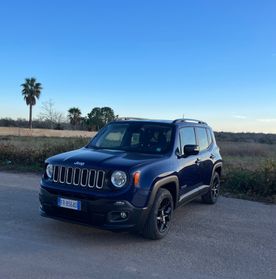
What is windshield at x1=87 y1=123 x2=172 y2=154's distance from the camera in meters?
6.51

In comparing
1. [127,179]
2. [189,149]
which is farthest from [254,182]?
[127,179]

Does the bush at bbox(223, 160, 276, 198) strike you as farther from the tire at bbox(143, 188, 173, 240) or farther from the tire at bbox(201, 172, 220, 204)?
the tire at bbox(143, 188, 173, 240)

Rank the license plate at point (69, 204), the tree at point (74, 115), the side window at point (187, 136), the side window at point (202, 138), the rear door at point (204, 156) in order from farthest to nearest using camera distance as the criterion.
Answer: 1. the tree at point (74, 115)
2. the side window at point (202, 138)
3. the rear door at point (204, 156)
4. the side window at point (187, 136)
5. the license plate at point (69, 204)

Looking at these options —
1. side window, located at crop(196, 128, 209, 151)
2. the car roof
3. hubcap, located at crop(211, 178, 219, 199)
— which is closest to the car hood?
the car roof

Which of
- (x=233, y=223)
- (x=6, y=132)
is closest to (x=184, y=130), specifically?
(x=233, y=223)

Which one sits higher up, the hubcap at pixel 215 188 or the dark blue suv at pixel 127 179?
the dark blue suv at pixel 127 179

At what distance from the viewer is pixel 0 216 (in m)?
6.71

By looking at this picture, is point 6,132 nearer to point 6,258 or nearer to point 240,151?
point 240,151

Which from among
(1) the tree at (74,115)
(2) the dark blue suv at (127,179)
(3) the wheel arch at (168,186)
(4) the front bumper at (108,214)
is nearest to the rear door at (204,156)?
(2) the dark blue suv at (127,179)

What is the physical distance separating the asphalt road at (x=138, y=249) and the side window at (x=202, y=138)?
1.41m

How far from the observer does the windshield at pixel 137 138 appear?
6512 mm

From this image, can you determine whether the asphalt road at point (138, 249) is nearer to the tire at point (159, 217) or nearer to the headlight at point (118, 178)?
the tire at point (159, 217)

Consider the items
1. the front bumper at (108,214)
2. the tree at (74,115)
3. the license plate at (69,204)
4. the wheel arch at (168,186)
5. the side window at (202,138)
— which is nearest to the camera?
the front bumper at (108,214)

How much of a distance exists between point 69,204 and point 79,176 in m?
0.42
